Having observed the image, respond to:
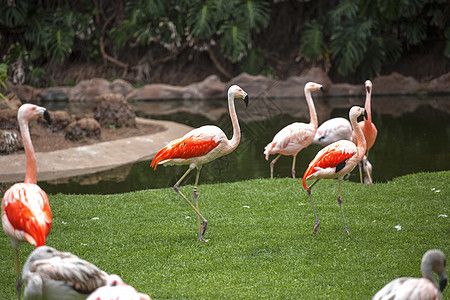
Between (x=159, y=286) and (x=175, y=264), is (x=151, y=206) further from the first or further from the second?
(x=159, y=286)

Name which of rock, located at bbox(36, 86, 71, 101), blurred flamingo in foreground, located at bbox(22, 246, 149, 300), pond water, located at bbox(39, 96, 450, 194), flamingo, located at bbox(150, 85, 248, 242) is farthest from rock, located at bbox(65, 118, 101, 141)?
rock, located at bbox(36, 86, 71, 101)

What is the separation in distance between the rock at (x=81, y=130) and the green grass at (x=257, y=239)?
4302mm

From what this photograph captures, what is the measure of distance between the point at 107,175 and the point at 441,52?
1461cm

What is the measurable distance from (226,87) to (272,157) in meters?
8.89

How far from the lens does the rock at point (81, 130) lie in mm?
10562

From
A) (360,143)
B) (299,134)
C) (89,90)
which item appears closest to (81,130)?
(299,134)

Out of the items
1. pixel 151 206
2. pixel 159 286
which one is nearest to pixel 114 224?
pixel 151 206

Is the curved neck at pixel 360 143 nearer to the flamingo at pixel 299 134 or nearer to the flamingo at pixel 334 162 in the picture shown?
the flamingo at pixel 334 162

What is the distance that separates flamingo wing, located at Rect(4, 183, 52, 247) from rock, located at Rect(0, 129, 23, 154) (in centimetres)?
628

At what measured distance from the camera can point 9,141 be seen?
9.50 meters

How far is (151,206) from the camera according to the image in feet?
19.8

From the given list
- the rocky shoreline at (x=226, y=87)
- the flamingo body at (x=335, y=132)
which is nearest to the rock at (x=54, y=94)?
the rocky shoreline at (x=226, y=87)

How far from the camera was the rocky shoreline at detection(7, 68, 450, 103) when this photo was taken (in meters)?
17.8

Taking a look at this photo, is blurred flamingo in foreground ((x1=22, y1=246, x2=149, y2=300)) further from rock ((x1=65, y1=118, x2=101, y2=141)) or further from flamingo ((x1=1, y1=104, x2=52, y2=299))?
rock ((x1=65, y1=118, x2=101, y2=141))
